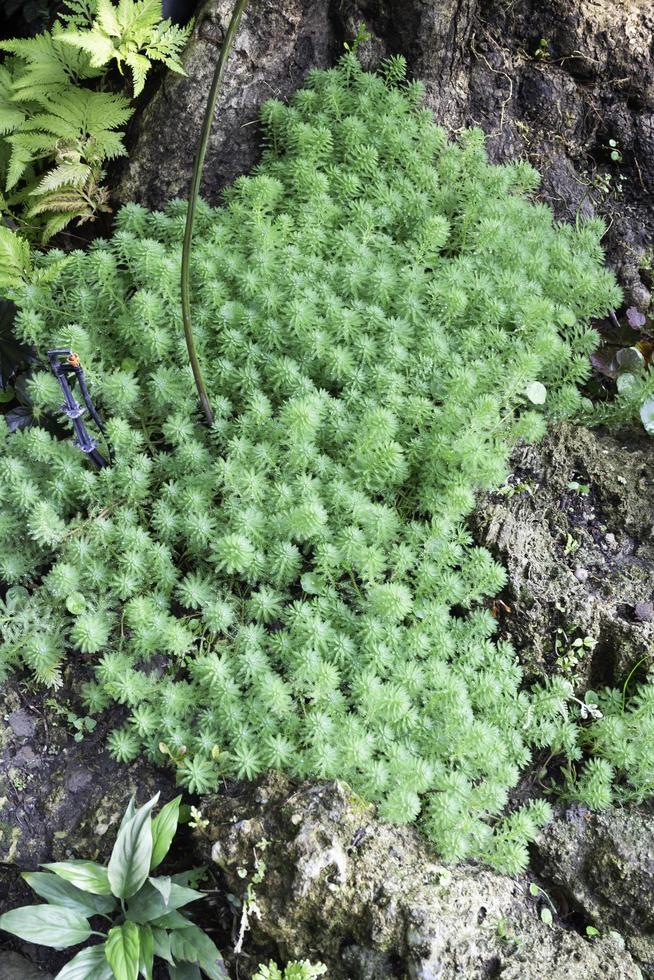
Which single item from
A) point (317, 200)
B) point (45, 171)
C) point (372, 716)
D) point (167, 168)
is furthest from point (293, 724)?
point (45, 171)

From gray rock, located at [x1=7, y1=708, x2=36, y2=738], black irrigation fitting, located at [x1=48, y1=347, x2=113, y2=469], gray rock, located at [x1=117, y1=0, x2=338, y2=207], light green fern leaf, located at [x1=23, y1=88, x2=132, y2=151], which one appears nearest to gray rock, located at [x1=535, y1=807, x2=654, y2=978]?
gray rock, located at [x1=7, y1=708, x2=36, y2=738]

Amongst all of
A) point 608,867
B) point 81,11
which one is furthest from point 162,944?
point 81,11

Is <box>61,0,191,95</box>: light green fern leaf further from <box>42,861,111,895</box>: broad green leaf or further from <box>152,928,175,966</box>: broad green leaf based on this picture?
<box>152,928,175,966</box>: broad green leaf

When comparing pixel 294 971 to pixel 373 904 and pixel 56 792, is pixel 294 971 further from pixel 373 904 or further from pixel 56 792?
pixel 56 792

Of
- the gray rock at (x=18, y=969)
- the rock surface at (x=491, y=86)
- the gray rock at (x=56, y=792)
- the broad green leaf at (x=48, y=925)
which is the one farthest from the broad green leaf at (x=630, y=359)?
the gray rock at (x=18, y=969)

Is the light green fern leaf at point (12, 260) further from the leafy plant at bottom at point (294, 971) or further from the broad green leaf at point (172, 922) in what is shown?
the leafy plant at bottom at point (294, 971)

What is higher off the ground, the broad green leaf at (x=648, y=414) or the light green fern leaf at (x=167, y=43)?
the light green fern leaf at (x=167, y=43)
